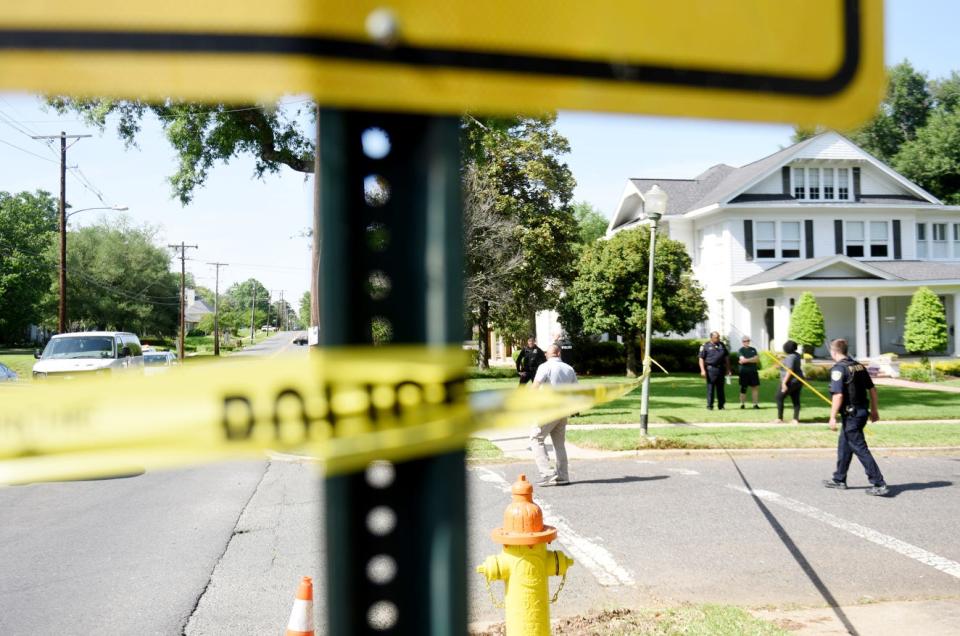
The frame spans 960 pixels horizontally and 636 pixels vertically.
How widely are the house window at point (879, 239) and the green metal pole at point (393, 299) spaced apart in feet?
132

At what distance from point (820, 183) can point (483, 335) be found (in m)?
16.8

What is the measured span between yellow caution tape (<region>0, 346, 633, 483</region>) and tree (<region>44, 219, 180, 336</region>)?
50.3m

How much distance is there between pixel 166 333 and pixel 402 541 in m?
52.2

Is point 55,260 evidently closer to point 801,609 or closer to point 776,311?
point 776,311

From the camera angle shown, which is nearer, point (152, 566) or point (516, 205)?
point (152, 566)

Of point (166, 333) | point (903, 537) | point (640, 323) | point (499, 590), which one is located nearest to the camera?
point (499, 590)

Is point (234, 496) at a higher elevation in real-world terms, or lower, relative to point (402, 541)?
lower

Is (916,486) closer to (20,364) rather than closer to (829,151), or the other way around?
(829,151)

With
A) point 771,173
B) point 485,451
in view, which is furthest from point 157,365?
point 771,173

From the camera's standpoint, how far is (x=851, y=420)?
10.1m

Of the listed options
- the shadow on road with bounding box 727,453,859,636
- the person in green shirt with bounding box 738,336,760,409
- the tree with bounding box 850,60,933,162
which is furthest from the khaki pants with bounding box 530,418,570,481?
the tree with bounding box 850,60,933,162

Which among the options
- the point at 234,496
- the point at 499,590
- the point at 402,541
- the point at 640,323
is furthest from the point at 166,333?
the point at 402,541

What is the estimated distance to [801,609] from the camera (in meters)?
5.83

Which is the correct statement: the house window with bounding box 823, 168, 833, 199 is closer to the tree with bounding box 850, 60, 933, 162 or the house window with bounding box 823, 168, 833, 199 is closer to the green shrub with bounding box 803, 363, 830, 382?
the green shrub with bounding box 803, 363, 830, 382
